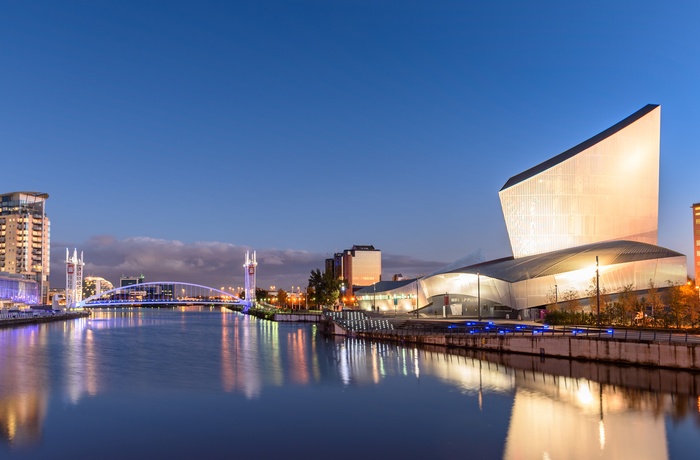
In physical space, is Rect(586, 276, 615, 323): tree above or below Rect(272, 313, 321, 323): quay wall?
above

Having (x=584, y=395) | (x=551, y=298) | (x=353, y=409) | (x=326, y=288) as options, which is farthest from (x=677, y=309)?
(x=326, y=288)

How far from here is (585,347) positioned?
39.8 m

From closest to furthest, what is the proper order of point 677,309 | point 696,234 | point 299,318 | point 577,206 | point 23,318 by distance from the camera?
Answer: point 677,309
point 577,206
point 23,318
point 299,318
point 696,234

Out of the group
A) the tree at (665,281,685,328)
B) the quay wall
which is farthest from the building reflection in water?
the quay wall

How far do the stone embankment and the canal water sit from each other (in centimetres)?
92

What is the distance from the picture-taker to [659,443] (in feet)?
72.0

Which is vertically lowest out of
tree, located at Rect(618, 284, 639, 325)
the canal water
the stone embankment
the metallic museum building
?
the canal water

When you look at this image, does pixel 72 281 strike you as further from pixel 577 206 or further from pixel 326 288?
pixel 577 206

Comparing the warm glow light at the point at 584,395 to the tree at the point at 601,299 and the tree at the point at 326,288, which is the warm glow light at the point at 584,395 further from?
the tree at the point at 326,288

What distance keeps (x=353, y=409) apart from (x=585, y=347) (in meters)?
18.6

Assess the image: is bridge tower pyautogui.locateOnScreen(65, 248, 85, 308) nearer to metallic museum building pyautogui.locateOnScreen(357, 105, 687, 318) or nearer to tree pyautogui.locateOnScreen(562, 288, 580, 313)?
metallic museum building pyautogui.locateOnScreen(357, 105, 687, 318)

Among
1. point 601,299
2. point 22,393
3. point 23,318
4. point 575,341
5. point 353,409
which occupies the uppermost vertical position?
point 601,299

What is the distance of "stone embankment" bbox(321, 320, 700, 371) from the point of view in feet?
113

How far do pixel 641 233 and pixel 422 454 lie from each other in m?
68.8
